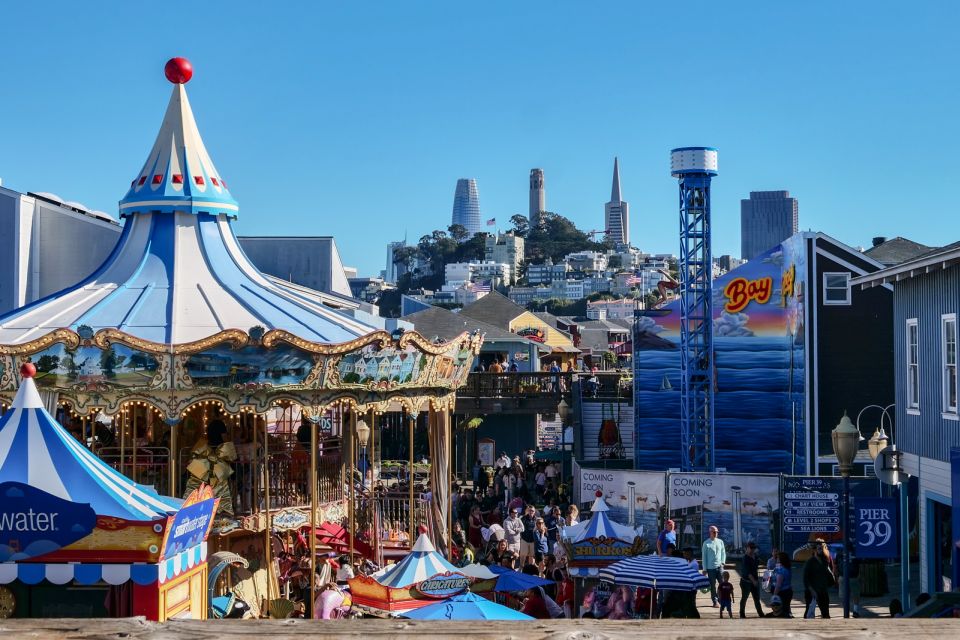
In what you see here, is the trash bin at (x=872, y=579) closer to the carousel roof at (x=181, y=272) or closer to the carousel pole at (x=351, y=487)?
the carousel pole at (x=351, y=487)

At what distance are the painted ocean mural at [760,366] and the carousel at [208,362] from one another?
35.8ft

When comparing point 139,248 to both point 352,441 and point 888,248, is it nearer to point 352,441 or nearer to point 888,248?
point 352,441

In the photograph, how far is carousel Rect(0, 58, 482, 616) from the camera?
1734 cm

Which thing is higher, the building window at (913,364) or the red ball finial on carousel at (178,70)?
the red ball finial on carousel at (178,70)

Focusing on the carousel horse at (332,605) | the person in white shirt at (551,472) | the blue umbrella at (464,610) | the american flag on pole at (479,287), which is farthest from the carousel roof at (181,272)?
the american flag on pole at (479,287)

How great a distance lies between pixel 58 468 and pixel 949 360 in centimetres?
1100

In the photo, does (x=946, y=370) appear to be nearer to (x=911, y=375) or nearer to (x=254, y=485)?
(x=911, y=375)

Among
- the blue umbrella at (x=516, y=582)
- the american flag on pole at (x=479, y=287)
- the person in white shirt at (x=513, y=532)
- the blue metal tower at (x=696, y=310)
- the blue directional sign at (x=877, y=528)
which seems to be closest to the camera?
the blue umbrella at (x=516, y=582)

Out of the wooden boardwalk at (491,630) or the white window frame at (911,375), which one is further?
the white window frame at (911,375)

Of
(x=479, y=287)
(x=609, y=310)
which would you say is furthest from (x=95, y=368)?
(x=479, y=287)

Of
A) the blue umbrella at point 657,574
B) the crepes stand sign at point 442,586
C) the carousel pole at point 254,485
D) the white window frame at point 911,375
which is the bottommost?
the crepes stand sign at point 442,586

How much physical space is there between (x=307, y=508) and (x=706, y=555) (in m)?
6.43

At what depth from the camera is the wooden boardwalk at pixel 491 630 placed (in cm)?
287

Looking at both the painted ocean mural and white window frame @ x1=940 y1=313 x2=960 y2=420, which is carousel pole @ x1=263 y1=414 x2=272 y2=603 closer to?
white window frame @ x1=940 y1=313 x2=960 y2=420
